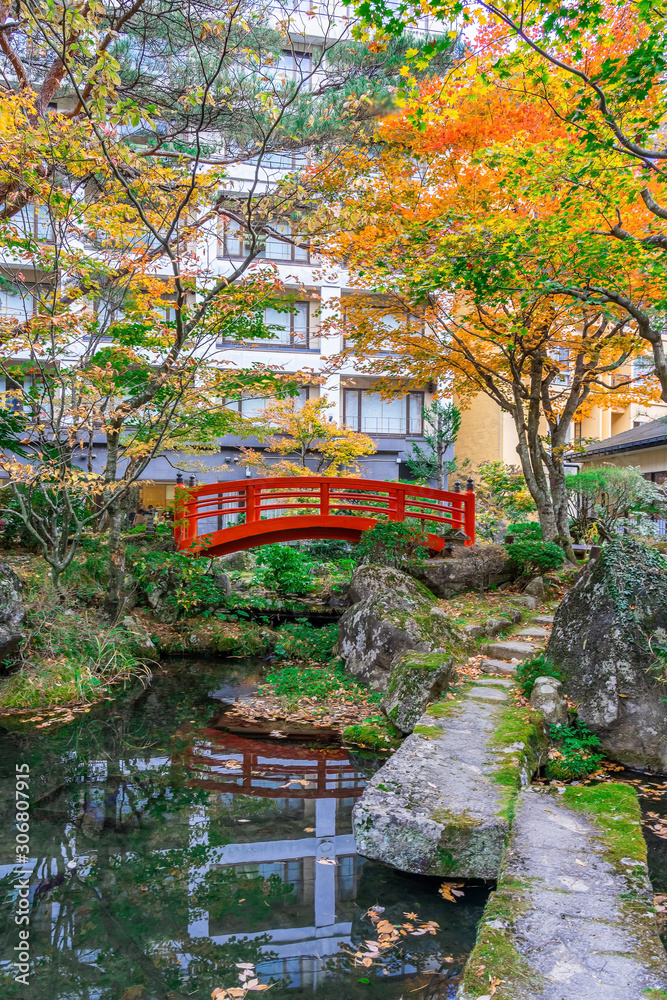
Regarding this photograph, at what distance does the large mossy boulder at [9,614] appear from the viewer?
8484 millimetres

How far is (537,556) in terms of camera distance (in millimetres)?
12195

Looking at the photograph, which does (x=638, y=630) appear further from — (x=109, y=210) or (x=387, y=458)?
(x=387, y=458)

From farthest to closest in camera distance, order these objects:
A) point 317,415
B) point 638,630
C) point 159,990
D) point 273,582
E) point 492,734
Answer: point 317,415 → point 273,582 → point 638,630 → point 492,734 → point 159,990

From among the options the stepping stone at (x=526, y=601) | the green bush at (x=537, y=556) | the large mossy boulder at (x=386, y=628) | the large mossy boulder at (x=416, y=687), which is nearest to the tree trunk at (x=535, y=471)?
the green bush at (x=537, y=556)

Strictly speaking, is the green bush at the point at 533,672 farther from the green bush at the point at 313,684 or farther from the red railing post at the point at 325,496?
the red railing post at the point at 325,496

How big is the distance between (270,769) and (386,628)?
299 centimetres

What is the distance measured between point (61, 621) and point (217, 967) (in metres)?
6.48

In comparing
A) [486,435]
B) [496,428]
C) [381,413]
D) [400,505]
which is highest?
[381,413]

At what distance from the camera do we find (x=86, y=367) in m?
8.96

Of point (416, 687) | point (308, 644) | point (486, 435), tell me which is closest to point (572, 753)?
point (416, 687)

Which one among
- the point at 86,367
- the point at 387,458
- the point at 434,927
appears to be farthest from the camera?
the point at 387,458

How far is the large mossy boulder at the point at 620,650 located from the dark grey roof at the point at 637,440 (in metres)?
10.3

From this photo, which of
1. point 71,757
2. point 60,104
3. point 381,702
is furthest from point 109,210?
point 60,104

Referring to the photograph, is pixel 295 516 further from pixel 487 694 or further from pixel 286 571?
pixel 487 694
